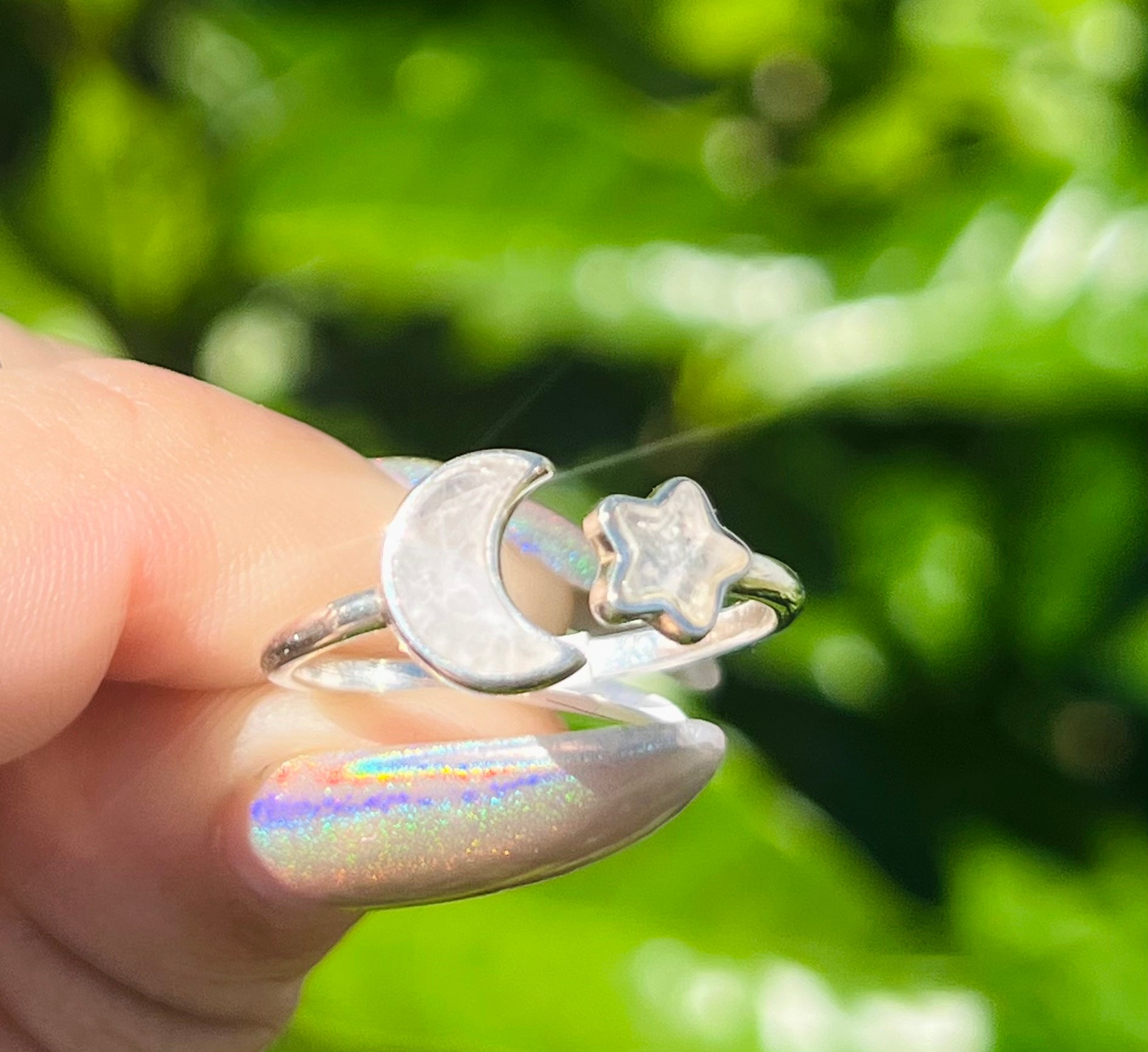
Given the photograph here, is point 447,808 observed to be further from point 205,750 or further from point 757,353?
point 757,353

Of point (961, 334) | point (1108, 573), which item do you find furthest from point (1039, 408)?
point (1108, 573)

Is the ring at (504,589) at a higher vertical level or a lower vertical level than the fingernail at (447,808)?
higher

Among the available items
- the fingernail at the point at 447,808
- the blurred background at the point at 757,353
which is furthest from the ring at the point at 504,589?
the blurred background at the point at 757,353

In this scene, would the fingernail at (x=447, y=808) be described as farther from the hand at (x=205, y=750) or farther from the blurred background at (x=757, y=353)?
the blurred background at (x=757, y=353)

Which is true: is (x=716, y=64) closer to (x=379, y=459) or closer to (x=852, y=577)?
(x=852, y=577)

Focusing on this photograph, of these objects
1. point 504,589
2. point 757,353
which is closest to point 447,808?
point 504,589
